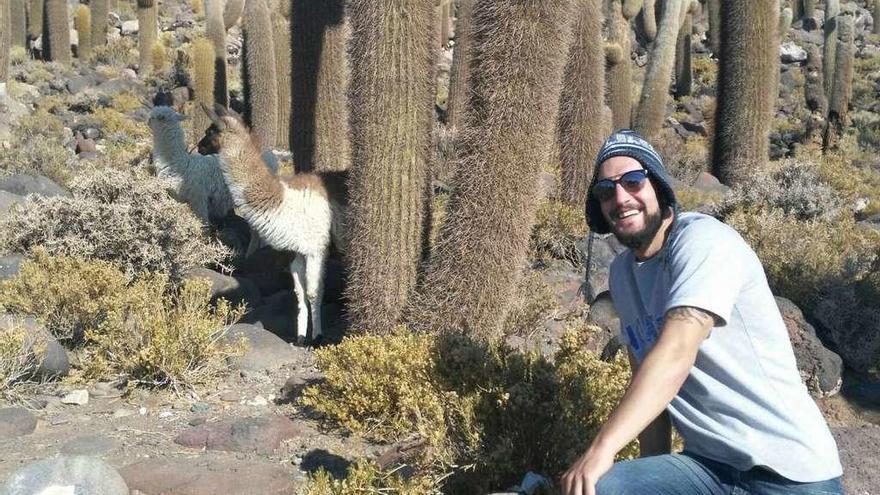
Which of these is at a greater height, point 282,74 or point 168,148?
point 282,74

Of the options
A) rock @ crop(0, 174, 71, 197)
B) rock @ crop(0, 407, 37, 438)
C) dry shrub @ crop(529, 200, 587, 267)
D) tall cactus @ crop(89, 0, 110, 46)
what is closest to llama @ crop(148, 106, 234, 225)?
rock @ crop(0, 174, 71, 197)

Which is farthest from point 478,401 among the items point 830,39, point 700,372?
point 830,39

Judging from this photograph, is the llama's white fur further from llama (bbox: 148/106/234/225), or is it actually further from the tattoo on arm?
the tattoo on arm

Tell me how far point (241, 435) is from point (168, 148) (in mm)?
4213

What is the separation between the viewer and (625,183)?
2.97m

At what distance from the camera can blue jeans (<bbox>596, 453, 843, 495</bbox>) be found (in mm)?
2703

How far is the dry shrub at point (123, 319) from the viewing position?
5887 millimetres

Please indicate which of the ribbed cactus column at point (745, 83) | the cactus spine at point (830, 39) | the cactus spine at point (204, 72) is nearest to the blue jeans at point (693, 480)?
the ribbed cactus column at point (745, 83)

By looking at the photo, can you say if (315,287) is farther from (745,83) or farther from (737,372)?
(745,83)

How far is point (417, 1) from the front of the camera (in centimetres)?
629

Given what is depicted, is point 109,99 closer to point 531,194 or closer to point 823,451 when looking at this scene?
point 531,194

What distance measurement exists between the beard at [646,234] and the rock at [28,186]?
26.1ft

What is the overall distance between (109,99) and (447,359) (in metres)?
21.1

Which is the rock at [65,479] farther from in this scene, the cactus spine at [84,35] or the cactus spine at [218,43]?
the cactus spine at [84,35]
